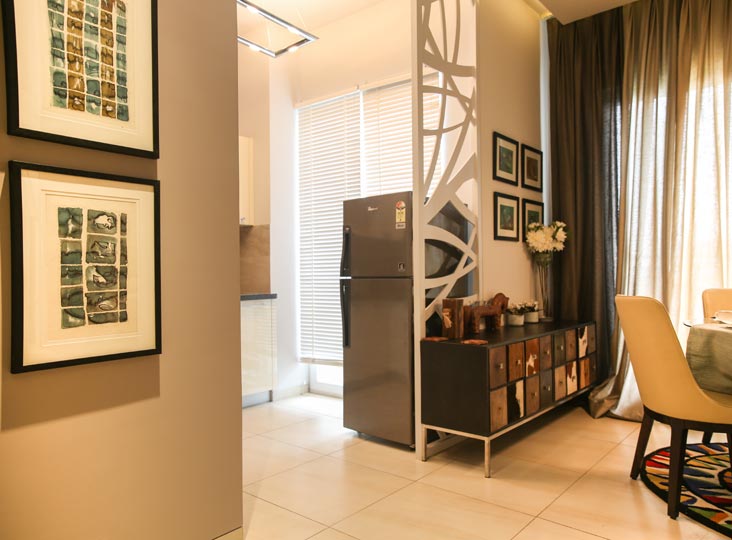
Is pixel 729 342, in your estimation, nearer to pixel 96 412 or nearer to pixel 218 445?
pixel 218 445

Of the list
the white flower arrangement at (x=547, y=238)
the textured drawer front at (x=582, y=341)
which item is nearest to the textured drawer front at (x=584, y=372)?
the textured drawer front at (x=582, y=341)

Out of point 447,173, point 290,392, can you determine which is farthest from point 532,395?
point 290,392

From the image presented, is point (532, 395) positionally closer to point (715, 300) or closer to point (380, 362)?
point (380, 362)

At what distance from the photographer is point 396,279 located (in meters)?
3.27

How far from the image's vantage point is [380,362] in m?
3.33

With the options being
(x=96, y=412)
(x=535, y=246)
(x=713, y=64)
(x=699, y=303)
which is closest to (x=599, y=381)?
(x=699, y=303)

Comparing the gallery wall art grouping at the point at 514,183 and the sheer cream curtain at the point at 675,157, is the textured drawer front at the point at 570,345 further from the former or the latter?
the gallery wall art grouping at the point at 514,183

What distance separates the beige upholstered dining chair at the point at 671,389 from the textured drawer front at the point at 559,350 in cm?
95

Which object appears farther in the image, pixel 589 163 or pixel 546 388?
pixel 589 163

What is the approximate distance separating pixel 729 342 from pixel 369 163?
119 inches

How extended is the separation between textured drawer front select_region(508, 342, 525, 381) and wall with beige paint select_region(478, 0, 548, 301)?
685mm

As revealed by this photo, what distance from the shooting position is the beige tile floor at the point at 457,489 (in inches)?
85.0

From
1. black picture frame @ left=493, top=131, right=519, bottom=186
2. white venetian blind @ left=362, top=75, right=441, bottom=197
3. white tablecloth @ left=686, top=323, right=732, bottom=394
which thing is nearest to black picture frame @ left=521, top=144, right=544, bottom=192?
black picture frame @ left=493, top=131, right=519, bottom=186

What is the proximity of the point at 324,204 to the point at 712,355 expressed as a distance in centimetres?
327
